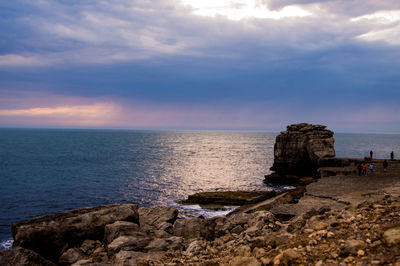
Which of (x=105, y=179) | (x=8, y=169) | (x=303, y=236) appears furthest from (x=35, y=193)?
(x=303, y=236)

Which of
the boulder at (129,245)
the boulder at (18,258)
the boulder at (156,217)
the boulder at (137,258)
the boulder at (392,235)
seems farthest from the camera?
the boulder at (156,217)

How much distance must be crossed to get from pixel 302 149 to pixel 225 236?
136ft

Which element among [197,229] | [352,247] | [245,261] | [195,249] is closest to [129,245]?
[195,249]

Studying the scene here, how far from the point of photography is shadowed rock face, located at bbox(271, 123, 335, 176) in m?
48.6

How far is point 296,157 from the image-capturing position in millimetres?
51656

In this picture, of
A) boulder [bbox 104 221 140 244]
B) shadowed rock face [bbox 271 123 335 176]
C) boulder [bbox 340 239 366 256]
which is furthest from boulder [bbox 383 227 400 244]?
shadowed rock face [bbox 271 123 335 176]

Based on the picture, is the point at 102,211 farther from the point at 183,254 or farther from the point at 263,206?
→ the point at 263,206

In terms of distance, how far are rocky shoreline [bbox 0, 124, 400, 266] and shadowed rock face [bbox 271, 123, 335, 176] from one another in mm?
26610

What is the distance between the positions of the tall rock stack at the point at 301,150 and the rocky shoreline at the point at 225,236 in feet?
87.2

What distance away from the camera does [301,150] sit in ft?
166

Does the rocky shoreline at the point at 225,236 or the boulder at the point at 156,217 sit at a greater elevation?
the rocky shoreline at the point at 225,236

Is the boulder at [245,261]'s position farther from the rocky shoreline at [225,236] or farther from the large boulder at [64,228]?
the large boulder at [64,228]

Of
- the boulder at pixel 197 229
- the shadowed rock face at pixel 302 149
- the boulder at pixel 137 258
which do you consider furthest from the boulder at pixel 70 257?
the shadowed rock face at pixel 302 149

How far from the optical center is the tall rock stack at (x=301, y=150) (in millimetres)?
48562
